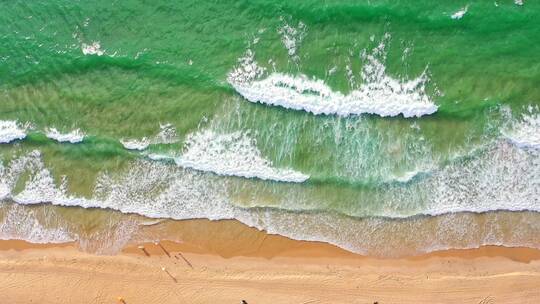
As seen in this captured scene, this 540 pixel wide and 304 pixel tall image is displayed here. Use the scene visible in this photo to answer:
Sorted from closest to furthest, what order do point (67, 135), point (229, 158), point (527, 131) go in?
point (527, 131) → point (229, 158) → point (67, 135)

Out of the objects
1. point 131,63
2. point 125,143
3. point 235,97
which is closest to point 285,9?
point 235,97

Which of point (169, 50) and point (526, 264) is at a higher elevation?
point (169, 50)

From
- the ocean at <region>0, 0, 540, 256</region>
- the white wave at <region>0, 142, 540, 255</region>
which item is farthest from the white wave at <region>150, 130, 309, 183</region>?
the white wave at <region>0, 142, 540, 255</region>

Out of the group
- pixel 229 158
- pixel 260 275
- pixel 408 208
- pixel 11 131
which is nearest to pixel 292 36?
pixel 229 158

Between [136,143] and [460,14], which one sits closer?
[460,14]

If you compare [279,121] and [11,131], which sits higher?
[279,121]

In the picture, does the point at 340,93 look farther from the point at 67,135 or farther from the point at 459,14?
the point at 67,135

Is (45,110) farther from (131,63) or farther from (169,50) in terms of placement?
(169,50)
